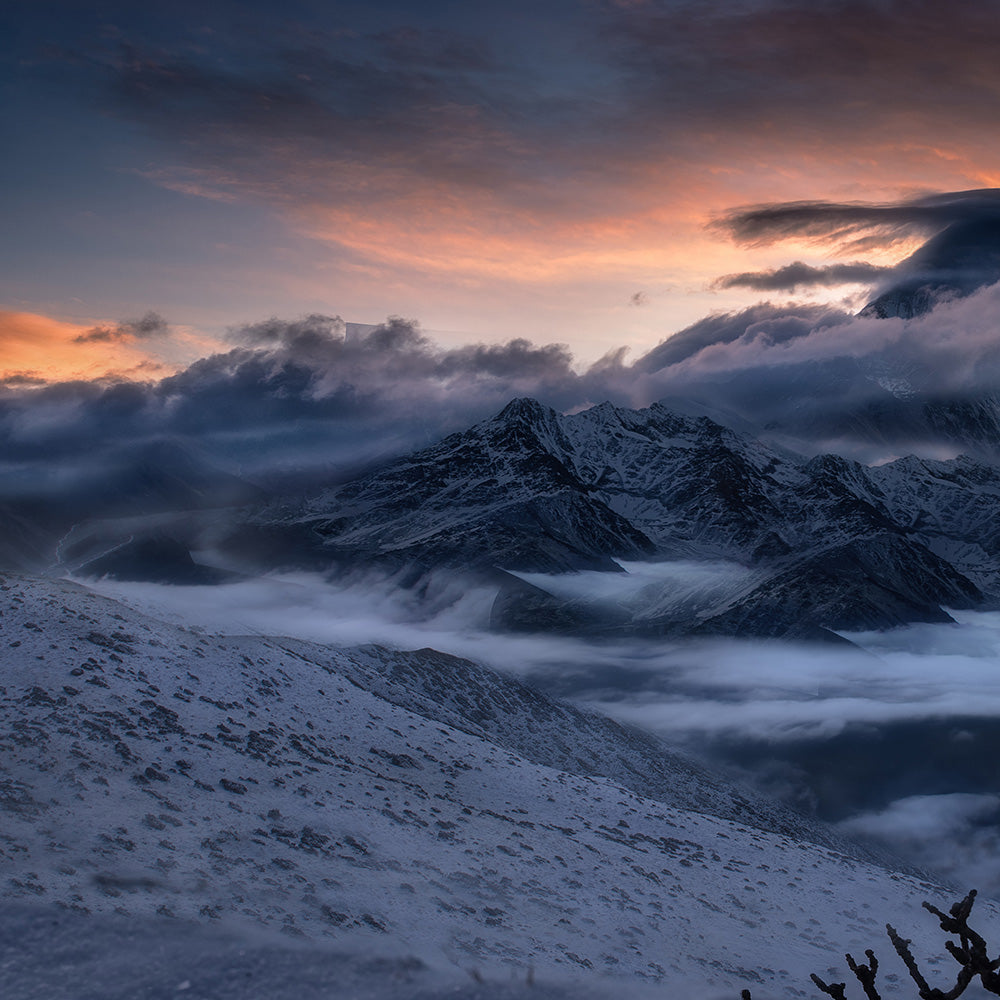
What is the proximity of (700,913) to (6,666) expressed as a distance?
3777 centimetres

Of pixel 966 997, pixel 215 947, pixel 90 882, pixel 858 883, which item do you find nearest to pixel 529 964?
pixel 215 947

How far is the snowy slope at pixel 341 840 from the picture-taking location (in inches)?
1238

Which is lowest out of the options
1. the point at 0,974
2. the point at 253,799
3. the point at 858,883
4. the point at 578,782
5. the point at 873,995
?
the point at 858,883

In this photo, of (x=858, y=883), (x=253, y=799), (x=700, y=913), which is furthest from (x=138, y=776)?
(x=858, y=883)

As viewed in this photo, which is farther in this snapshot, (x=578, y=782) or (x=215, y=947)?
(x=578, y=782)

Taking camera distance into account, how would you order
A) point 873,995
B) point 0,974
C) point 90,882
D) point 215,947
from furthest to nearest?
1. point 90,882
2. point 215,947
3. point 0,974
4. point 873,995

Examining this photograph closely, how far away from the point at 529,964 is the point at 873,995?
2000cm

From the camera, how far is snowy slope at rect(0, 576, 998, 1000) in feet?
103

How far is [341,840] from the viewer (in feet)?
135

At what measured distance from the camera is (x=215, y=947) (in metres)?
27.2

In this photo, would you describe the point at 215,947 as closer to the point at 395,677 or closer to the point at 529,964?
the point at 529,964

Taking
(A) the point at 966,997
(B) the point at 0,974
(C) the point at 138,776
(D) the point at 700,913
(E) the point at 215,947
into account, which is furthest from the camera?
(D) the point at 700,913

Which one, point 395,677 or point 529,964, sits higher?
point 529,964

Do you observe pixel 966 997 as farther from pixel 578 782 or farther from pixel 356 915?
pixel 578 782
